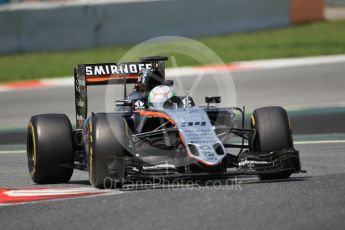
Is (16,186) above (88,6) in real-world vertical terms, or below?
below

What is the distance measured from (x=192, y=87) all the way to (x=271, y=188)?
10388 millimetres

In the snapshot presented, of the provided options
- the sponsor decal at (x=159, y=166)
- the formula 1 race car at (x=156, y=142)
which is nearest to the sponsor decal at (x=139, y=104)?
the formula 1 race car at (x=156, y=142)

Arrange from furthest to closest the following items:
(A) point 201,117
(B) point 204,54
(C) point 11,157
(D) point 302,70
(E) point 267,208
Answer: (B) point 204,54
(D) point 302,70
(C) point 11,157
(A) point 201,117
(E) point 267,208

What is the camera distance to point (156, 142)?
10.6 metres

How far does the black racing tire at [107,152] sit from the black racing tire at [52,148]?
99 cm

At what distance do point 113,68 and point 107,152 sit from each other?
2.57 m

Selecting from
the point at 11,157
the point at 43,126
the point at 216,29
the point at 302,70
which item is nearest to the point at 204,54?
the point at 216,29

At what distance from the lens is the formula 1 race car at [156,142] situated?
32.2 ft

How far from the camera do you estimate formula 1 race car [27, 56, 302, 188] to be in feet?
32.2

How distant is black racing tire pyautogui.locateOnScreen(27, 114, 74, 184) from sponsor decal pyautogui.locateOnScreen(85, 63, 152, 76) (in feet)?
3.85

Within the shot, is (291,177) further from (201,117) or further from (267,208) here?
(267,208)

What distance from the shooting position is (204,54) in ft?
81.9

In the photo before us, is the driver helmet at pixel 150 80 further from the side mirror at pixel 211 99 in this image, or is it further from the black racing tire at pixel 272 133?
the black racing tire at pixel 272 133

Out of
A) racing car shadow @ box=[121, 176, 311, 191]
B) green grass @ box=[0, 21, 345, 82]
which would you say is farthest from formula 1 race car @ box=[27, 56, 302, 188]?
green grass @ box=[0, 21, 345, 82]
